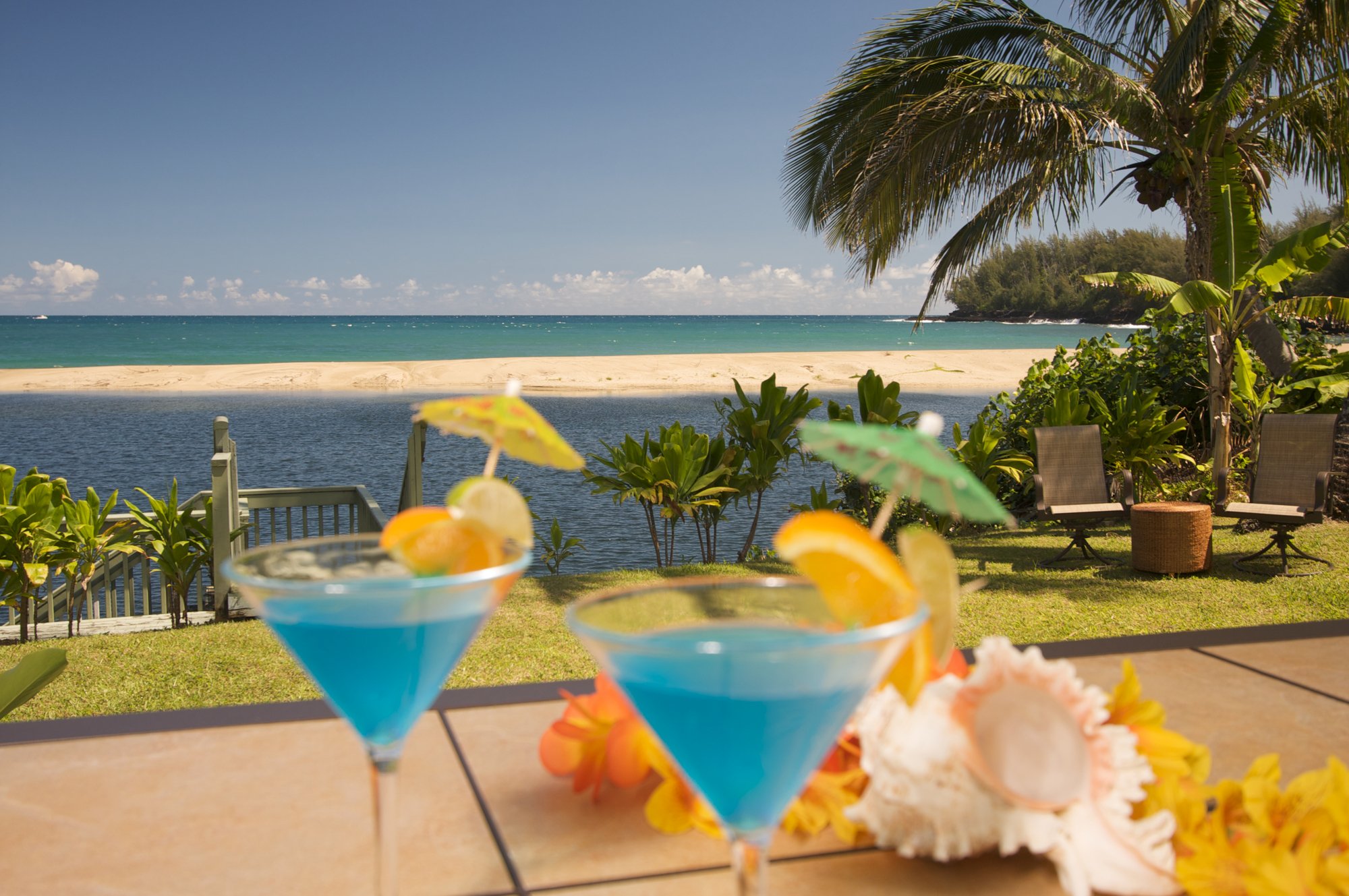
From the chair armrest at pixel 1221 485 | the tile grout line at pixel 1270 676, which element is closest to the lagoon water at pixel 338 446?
the chair armrest at pixel 1221 485

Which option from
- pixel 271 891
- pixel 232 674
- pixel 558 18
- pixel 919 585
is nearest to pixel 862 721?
pixel 919 585

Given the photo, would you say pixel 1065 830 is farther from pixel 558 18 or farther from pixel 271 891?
pixel 558 18

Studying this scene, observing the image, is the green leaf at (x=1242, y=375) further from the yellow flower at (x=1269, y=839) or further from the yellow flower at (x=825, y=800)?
the yellow flower at (x=825, y=800)

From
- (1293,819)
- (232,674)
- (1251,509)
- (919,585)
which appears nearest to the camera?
(919,585)

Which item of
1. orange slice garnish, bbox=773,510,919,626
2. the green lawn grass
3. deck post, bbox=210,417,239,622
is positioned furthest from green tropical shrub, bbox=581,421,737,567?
orange slice garnish, bbox=773,510,919,626

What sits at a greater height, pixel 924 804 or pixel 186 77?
pixel 186 77

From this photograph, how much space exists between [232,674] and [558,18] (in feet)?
98.2

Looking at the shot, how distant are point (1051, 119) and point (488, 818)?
8.79 meters

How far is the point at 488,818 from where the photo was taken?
0.82 meters

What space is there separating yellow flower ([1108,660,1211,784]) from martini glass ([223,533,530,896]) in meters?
0.54

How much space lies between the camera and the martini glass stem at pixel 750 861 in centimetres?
49

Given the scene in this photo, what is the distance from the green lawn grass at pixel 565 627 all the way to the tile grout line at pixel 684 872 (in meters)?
3.59

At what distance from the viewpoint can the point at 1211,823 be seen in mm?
677

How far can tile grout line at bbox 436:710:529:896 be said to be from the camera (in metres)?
0.71
